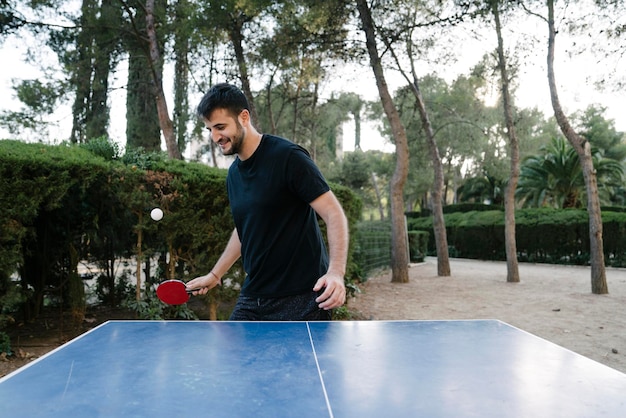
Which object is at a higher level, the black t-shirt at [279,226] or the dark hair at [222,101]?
the dark hair at [222,101]


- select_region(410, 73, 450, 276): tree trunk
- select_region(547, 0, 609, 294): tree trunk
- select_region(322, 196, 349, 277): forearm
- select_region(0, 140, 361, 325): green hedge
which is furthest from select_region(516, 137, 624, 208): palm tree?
select_region(322, 196, 349, 277): forearm

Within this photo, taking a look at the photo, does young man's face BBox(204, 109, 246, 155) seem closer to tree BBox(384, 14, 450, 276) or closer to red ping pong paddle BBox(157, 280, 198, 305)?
red ping pong paddle BBox(157, 280, 198, 305)

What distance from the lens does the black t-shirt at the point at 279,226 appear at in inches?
97.9

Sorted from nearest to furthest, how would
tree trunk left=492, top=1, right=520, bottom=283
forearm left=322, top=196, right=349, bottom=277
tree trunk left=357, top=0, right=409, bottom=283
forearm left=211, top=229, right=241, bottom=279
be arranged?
forearm left=322, top=196, right=349, bottom=277
forearm left=211, top=229, right=241, bottom=279
tree trunk left=357, top=0, right=409, bottom=283
tree trunk left=492, top=1, right=520, bottom=283

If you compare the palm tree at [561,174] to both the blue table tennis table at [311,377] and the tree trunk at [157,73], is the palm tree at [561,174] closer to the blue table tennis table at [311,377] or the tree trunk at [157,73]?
the tree trunk at [157,73]

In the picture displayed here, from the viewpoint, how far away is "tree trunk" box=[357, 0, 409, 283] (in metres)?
11.7

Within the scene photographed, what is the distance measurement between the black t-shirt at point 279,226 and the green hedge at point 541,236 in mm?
16835

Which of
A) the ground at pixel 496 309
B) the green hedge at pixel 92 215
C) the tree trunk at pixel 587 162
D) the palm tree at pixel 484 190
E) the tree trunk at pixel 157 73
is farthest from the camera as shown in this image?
the palm tree at pixel 484 190

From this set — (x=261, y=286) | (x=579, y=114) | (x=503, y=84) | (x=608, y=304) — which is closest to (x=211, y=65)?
(x=503, y=84)

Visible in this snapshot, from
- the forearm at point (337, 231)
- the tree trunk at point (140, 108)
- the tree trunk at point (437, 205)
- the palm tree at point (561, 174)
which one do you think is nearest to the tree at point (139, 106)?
the tree trunk at point (140, 108)

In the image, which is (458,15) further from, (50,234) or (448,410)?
(448,410)

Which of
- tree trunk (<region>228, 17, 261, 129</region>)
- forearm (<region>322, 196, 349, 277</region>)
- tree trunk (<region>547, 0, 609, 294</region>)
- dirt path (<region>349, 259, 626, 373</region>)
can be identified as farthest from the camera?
tree trunk (<region>228, 17, 261, 129</region>)

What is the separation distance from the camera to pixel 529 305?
8.92 metres

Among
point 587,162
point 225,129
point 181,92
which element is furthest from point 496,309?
point 181,92
